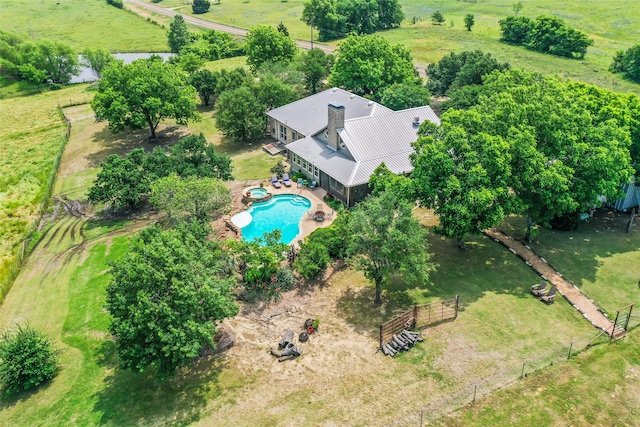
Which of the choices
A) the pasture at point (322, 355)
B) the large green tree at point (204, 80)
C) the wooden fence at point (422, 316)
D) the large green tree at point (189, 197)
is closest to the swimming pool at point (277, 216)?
the large green tree at point (189, 197)

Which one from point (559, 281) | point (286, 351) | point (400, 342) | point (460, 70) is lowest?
point (286, 351)

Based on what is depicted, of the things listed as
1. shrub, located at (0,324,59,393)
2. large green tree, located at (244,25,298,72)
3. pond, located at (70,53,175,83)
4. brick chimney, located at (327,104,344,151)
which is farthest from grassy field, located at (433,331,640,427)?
pond, located at (70,53,175,83)

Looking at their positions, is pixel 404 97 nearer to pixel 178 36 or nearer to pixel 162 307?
pixel 162 307

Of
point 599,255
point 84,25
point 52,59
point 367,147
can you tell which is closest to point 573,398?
point 599,255

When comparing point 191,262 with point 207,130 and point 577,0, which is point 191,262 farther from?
point 577,0

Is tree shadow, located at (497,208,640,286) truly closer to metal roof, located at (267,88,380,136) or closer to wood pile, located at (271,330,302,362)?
metal roof, located at (267,88,380,136)

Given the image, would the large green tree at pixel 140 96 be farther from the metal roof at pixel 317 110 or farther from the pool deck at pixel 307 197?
the pool deck at pixel 307 197
